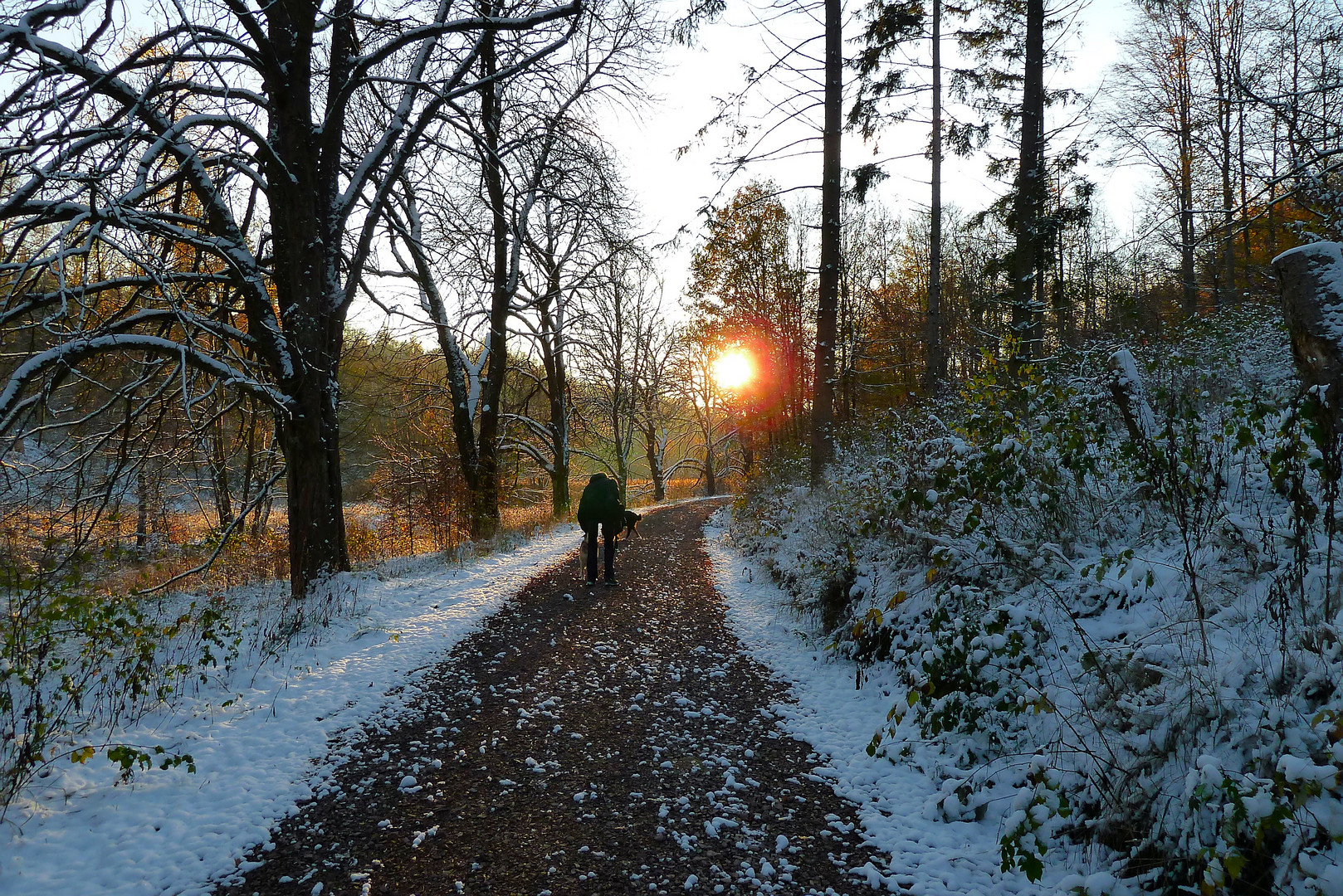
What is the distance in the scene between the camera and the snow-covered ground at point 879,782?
10.5ft

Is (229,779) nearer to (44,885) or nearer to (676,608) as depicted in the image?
(44,885)

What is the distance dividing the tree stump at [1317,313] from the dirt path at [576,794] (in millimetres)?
3596

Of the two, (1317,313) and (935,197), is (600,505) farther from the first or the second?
(935,197)

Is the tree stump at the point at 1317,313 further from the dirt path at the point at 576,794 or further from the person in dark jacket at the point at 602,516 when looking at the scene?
the person in dark jacket at the point at 602,516

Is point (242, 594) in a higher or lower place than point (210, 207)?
lower

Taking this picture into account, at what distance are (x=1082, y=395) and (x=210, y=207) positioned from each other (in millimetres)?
9862

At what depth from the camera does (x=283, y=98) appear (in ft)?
26.6

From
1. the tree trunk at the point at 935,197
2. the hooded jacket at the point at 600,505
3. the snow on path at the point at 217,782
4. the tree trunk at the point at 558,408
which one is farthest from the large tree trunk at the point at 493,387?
the tree trunk at the point at 935,197

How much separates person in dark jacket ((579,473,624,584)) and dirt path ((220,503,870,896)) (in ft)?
9.88

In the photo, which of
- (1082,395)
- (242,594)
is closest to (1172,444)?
(1082,395)

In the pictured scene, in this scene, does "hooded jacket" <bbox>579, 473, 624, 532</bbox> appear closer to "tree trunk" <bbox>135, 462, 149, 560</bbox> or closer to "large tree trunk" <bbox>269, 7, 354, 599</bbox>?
"large tree trunk" <bbox>269, 7, 354, 599</bbox>

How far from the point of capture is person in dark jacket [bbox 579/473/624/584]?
9.66 metres

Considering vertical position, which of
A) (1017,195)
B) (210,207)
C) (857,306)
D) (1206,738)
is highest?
(857,306)

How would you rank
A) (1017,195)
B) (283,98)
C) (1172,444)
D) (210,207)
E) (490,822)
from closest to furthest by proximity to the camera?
(490,822)
(1172,444)
(210,207)
(283,98)
(1017,195)
